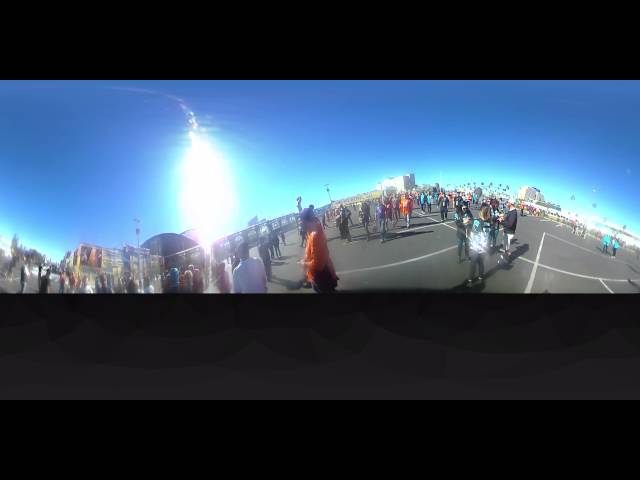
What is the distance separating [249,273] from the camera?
11.1 feet

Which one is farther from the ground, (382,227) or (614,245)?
(382,227)

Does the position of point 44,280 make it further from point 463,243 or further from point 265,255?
point 463,243

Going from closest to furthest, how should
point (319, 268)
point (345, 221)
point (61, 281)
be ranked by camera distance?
point (319, 268) → point (345, 221) → point (61, 281)

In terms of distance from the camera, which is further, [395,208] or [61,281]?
[61,281]

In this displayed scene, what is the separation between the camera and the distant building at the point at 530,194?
11.3ft

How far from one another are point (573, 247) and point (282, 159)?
10.2 ft

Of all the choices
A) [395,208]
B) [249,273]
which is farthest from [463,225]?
[249,273]

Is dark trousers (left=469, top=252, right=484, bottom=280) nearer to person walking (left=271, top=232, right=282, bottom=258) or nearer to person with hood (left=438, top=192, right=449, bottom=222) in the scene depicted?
person with hood (left=438, top=192, right=449, bottom=222)

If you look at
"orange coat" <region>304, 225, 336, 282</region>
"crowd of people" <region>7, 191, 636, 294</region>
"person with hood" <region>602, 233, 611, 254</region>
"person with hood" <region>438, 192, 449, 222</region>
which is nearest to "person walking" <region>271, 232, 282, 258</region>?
"crowd of people" <region>7, 191, 636, 294</region>

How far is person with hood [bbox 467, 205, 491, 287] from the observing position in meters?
3.34

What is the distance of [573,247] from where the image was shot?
3.43 m

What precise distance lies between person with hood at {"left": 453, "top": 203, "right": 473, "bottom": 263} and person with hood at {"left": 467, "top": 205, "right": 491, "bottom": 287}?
4 cm

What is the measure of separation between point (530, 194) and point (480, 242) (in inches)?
28.8
